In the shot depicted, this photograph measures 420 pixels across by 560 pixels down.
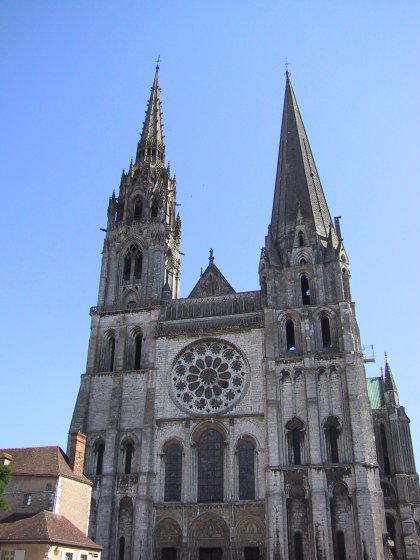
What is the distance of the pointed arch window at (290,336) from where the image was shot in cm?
3581

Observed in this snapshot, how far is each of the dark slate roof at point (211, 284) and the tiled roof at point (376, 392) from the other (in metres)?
13.8

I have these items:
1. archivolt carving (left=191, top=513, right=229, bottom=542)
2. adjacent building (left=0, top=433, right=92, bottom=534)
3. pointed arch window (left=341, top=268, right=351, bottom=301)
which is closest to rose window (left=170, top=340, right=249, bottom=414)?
archivolt carving (left=191, top=513, right=229, bottom=542)

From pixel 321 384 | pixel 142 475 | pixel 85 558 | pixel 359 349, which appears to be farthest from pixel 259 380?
pixel 85 558

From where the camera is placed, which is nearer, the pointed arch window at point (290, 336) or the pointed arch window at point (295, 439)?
the pointed arch window at point (295, 439)

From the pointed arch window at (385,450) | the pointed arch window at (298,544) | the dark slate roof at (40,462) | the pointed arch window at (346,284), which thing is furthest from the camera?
the pointed arch window at (385,450)

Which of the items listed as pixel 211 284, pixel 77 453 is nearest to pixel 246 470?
pixel 77 453

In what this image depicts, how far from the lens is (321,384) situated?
33.5 meters

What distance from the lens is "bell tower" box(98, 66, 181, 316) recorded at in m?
39.9

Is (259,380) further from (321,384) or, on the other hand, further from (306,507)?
(306,507)

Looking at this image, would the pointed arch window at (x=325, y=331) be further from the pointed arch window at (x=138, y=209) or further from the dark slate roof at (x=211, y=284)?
the pointed arch window at (x=138, y=209)

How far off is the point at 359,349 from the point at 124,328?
1424 cm

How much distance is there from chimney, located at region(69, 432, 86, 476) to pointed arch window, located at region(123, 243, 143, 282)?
12.4 meters

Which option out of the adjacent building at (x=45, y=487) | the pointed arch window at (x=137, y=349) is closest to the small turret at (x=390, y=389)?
the pointed arch window at (x=137, y=349)

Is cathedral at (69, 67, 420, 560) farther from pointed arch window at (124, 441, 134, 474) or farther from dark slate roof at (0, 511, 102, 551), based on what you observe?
dark slate roof at (0, 511, 102, 551)
